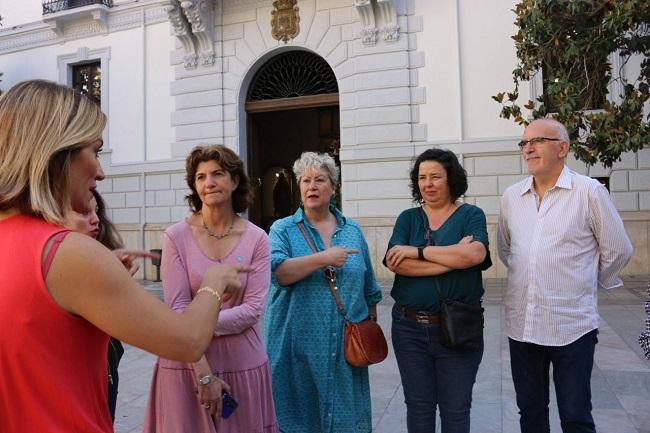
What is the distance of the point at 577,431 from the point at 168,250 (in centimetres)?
234

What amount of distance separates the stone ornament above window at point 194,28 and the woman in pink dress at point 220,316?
10.9 meters

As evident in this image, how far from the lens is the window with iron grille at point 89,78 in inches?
577

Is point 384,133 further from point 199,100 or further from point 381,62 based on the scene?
point 199,100

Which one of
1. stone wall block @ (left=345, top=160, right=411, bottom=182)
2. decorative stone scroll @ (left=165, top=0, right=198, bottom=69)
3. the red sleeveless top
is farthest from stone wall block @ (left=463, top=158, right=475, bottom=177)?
the red sleeveless top

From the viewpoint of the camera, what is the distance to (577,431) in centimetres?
288

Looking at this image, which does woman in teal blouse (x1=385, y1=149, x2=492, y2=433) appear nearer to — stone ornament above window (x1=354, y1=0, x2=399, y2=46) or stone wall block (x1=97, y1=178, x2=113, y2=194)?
stone ornament above window (x1=354, y1=0, x2=399, y2=46)

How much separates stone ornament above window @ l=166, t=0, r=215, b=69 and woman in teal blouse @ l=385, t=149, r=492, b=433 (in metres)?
11.0

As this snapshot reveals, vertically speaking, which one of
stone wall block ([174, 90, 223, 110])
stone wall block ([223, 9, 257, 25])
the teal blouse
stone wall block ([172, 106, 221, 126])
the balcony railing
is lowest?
the teal blouse

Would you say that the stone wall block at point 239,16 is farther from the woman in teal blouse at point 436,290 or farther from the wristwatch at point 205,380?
the wristwatch at point 205,380

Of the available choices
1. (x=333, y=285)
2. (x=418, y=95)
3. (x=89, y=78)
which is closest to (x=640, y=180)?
(x=418, y=95)

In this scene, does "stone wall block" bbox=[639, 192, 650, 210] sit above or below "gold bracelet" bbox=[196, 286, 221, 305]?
above

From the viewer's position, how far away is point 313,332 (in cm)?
296

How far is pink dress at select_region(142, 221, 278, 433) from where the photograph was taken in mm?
2400

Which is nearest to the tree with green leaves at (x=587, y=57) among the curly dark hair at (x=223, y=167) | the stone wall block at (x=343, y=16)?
the stone wall block at (x=343, y=16)
